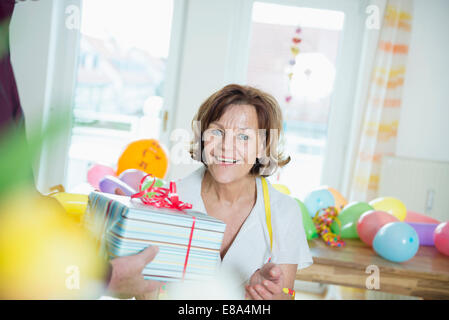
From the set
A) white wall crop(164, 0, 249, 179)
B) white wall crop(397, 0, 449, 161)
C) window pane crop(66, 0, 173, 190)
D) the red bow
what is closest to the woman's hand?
the red bow

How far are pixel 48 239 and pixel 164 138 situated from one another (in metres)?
3.30

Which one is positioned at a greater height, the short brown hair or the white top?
the short brown hair

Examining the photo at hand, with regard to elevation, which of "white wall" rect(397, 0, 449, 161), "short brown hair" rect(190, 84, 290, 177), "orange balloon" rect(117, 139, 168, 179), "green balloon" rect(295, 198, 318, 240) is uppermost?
"white wall" rect(397, 0, 449, 161)

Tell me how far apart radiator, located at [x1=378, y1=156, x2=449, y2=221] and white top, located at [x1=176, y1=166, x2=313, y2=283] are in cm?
261

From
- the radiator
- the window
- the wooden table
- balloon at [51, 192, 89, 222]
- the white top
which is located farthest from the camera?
the window

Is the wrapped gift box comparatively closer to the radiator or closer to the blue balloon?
the blue balloon

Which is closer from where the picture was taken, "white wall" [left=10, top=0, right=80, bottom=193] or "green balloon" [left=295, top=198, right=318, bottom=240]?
"green balloon" [left=295, top=198, right=318, bottom=240]

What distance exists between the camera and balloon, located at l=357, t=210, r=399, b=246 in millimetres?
2205

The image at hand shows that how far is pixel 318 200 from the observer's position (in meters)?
2.65

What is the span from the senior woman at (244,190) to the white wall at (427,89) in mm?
2842

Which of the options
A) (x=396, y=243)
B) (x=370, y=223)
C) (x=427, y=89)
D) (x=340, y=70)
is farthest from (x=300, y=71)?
(x=396, y=243)

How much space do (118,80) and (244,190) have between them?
2.94 m

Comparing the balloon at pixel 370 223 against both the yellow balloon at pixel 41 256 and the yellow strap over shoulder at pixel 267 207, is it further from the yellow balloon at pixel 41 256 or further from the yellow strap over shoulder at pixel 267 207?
the yellow balloon at pixel 41 256

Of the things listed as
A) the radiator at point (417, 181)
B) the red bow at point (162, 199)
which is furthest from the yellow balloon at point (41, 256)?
the radiator at point (417, 181)
